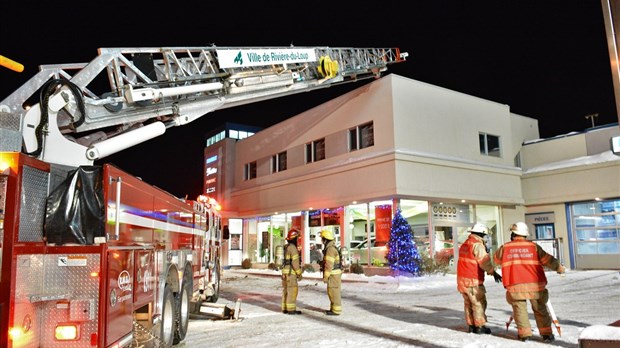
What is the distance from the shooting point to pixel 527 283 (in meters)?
7.02

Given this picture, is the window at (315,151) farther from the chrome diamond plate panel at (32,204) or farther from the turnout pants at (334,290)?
the chrome diamond plate panel at (32,204)

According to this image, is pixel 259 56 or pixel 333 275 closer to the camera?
pixel 333 275

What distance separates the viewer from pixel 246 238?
2731 centimetres

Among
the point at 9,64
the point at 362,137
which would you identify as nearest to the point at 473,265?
the point at 9,64

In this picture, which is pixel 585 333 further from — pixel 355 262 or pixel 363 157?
pixel 355 262

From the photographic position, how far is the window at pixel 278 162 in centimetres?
2452

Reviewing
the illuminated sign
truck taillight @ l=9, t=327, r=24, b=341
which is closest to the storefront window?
the illuminated sign

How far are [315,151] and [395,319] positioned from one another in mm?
13540

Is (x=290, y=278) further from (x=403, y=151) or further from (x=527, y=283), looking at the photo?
(x=403, y=151)

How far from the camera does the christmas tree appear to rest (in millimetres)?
17141

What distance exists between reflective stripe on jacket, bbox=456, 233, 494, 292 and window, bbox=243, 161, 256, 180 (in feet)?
65.9

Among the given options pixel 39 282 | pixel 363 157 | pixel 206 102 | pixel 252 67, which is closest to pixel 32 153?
pixel 39 282

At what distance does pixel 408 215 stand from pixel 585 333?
53.1ft

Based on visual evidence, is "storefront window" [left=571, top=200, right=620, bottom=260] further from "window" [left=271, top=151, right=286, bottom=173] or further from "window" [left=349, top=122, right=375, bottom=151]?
"window" [left=271, top=151, right=286, bottom=173]
